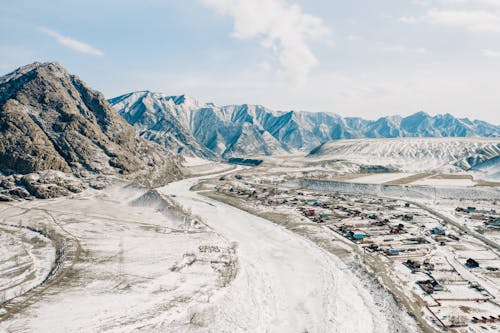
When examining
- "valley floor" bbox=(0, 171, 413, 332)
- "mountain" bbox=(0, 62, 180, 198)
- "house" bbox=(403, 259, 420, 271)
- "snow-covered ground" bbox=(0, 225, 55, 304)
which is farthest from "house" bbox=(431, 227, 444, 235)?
"mountain" bbox=(0, 62, 180, 198)

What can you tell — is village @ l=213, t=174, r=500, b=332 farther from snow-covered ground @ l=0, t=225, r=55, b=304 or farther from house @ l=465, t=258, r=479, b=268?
snow-covered ground @ l=0, t=225, r=55, b=304

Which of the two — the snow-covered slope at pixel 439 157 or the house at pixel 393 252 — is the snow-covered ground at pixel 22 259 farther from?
the snow-covered slope at pixel 439 157

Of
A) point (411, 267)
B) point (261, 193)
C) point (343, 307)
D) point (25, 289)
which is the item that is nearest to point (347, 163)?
point (261, 193)

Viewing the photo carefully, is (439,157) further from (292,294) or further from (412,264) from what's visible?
(292,294)

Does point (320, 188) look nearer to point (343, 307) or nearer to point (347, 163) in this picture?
point (347, 163)

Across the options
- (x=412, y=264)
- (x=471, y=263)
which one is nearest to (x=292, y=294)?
(x=412, y=264)
